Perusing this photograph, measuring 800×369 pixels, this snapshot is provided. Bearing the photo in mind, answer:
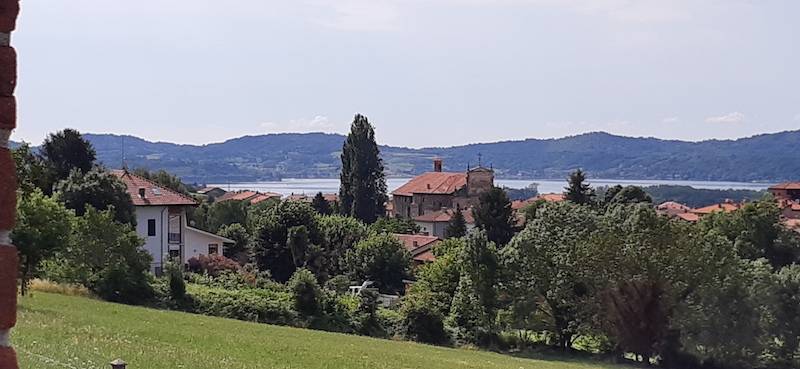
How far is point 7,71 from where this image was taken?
2484 millimetres

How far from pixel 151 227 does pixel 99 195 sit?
585 cm

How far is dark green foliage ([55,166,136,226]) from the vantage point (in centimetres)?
4772

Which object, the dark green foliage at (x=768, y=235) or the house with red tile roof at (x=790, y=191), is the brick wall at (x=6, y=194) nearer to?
the dark green foliage at (x=768, y=235)

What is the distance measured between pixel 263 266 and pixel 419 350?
104ft

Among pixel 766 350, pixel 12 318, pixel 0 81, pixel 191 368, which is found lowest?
pixel 766 350

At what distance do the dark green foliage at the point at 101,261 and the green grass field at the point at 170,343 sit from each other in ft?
12.5

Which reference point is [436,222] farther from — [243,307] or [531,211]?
[243,307]

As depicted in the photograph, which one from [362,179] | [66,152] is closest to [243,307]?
[66,152]

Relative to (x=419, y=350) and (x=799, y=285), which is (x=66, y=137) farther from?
(x=799, y=285)

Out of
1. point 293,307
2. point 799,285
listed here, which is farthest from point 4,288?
point 799,285

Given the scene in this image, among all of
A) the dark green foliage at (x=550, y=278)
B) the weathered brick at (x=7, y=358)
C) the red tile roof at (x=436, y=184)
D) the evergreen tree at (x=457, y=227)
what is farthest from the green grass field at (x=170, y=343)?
the red tile roof at (x=436, y=184)

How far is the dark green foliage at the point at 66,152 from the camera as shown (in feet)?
193

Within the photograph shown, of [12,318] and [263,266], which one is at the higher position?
[12,318]

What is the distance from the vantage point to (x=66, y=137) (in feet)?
194
